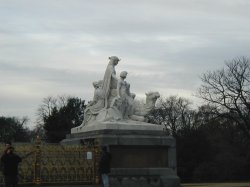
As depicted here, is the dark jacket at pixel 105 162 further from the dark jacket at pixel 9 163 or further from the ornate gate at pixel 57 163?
the dark jacket at pixel 9 163

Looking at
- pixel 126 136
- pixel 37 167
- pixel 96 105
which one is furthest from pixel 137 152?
pixel 37 167

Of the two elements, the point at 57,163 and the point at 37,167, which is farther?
the point at 57,163

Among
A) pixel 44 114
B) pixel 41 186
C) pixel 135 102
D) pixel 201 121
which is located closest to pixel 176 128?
pixel 201 121

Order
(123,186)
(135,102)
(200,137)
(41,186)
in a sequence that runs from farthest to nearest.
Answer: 1. (200,137)
2. (135,102)
3. (123,186)
4. (41,186)

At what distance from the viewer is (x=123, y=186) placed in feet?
72.4

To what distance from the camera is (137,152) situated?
23.0 meters

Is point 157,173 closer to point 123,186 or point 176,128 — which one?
point 123,186

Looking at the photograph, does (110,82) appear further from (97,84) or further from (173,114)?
(173,114)

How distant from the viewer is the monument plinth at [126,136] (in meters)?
22.4

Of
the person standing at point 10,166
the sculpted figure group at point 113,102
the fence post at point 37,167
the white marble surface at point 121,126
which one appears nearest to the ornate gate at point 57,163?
the fence post at point 37,167

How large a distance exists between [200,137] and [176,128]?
13050mm

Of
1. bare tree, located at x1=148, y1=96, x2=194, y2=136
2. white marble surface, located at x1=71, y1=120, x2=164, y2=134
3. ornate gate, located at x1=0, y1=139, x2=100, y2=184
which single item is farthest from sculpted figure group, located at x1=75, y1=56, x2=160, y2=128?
bare tree, located at x1=148, y1=96, x2=194, y2=136

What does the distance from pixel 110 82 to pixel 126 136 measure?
2.94 meters

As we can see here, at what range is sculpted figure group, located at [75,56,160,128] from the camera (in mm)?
23688
